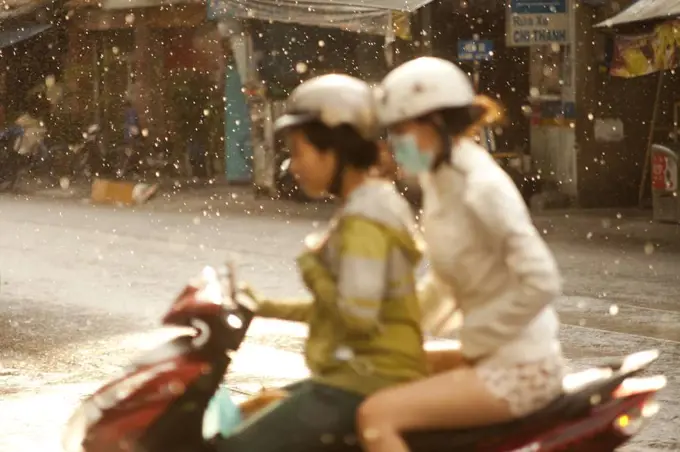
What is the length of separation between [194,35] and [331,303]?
88.6 ft

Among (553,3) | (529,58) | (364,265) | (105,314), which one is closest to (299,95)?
(364,265)


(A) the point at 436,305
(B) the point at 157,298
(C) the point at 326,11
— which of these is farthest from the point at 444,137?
(C) the point at 326,11

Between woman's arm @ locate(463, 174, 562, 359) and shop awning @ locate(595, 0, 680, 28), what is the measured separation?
507 inches

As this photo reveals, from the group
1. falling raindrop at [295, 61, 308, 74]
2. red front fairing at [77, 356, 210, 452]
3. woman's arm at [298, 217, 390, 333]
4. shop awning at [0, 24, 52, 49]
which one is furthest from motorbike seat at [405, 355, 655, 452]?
shop awning at [0, 24, 52, 49]

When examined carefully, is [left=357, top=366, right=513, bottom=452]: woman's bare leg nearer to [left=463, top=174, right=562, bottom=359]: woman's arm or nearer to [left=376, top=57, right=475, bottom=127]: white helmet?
[left=463, top=174, right=562, bottom=359]: woman's arm

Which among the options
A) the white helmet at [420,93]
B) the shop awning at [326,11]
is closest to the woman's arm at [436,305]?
the white helmet at [420,93]

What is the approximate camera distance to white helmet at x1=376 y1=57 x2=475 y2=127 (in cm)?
325

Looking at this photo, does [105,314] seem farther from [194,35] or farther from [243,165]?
[194,35]

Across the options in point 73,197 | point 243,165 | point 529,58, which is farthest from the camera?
point 243,165

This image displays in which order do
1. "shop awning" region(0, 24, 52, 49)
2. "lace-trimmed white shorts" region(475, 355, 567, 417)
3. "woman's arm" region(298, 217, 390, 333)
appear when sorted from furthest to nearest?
"shop awning" region(0, 24, 52, 49) < "lace-trimmed white shorts" region(475, 355, 567, 417) < "woman's arm" region(298, 217, 390, 333)

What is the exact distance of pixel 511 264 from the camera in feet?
10.7

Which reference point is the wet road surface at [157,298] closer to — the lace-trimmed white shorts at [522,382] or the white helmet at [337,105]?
the lace-trimmed white shorts at [522,382]

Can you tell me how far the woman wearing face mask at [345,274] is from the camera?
3.24 meters

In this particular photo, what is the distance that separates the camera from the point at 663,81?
20.2 meters
